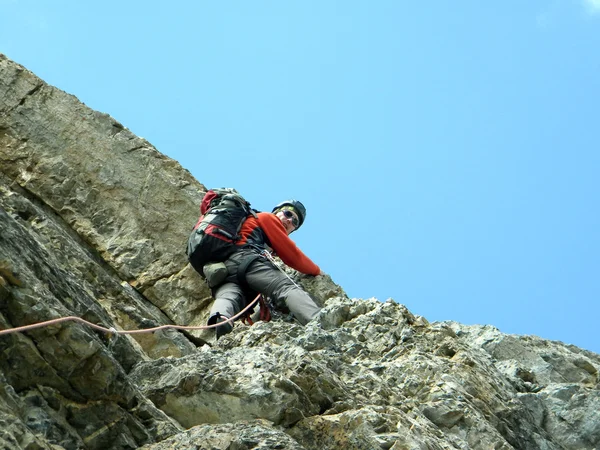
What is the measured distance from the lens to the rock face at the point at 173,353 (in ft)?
19.1

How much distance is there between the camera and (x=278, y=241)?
1335 cm

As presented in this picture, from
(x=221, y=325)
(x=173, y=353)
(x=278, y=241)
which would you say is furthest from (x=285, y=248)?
(x=173, y=353)

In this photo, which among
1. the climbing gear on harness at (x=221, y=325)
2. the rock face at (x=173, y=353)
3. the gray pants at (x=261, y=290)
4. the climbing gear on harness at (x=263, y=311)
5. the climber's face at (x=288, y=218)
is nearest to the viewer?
the rock face at (x=173, y=353)

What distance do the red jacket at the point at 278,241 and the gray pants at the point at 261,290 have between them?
62cm

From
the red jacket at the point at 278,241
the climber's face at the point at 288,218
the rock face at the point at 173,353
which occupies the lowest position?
the rock face at the point at 173,353

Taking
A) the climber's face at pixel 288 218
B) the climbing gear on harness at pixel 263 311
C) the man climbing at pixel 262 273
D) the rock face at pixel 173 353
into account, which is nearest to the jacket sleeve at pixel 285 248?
the man climbing at pixel 262 273

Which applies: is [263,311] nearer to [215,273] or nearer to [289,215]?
[215,273]

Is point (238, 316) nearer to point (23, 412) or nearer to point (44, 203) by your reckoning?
point (44, 203)

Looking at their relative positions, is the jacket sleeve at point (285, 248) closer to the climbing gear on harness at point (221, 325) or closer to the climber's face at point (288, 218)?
the climber's face at point (288, 218)

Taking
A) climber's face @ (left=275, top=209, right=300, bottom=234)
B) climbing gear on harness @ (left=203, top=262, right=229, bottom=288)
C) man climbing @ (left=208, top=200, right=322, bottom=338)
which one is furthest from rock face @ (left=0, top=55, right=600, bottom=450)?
climber's face @ (left=275, top=209, right=300, bottom=234)

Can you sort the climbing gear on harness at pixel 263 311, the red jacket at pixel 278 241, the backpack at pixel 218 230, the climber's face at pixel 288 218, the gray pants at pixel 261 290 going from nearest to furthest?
the gray pants at pixel 261 290 < the climbing gear on harness at pixel 263 311 < the backpack at pixel 218 230 < the red jacket at pixel 278 241 < the climber's face at pixel 288 218

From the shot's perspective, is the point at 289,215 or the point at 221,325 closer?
the point at 221,325

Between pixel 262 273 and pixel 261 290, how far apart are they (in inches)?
8.9

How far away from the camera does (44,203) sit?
1341 cm
